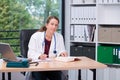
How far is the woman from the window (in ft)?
3.97

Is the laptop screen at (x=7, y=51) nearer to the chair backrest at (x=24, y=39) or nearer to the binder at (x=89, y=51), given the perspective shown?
the chair backrest at (x=24, y=39)

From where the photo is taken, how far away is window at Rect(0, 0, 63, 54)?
4340 millimetres

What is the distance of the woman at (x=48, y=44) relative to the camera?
124 inches

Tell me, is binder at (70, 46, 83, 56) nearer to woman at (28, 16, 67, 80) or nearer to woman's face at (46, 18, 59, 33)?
woman at (28, 16, 67, 80)

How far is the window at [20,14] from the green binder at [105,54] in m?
1.01

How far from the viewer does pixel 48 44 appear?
326 cm

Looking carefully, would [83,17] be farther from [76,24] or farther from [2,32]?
[2,32]

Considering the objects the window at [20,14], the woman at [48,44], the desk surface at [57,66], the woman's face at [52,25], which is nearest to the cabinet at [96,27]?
the window at [20,14]

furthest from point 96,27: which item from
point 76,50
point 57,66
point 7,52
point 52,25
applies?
point 7,52

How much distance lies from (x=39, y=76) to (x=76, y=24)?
5.21ft

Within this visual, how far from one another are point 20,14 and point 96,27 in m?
1.33

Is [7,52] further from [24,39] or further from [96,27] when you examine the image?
[96,27]

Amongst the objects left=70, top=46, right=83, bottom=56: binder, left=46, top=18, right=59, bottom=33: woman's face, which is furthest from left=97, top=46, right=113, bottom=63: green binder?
left=46, top=18, right=59, bottom=33: woman's face

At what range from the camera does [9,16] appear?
4.35 metres
